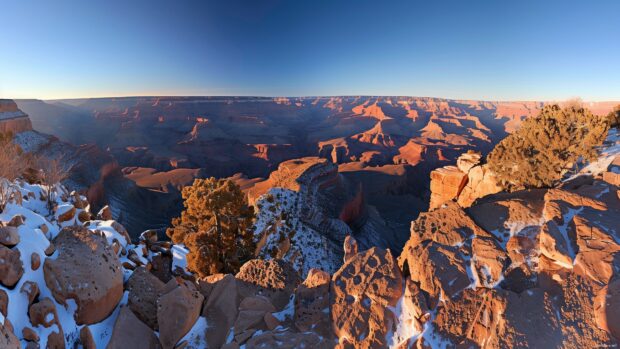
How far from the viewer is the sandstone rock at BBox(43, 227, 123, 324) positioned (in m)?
8.91

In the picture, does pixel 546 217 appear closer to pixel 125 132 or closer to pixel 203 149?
pixel 203 149

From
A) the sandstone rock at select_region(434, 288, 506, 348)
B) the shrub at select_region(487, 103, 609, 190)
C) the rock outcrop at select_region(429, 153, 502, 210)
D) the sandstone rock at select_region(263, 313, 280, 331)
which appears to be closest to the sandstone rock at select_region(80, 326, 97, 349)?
the sandstone rock at select_region(263, 313, 280, 331)

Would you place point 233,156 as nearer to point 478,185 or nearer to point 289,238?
point 289,238

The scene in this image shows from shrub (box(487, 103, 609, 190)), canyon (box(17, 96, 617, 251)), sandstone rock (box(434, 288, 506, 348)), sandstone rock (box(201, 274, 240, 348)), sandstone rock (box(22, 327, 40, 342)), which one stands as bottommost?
canyon (box(17, 96, 617, 251))

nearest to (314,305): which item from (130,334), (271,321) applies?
(271,321)

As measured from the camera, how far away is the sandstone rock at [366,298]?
7879mm

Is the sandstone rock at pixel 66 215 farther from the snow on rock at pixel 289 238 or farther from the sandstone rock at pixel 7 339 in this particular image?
the snow on rock at pixel 289 238

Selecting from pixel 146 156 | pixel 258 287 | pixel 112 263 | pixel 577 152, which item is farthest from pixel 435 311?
pixel 146 156

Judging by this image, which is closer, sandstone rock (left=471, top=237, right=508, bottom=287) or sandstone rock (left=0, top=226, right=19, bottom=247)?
sandstone rock (left=471, top=237, right=508, bottom=287)

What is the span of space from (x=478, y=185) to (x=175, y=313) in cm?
1922

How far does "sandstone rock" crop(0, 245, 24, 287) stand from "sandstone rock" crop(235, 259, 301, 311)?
6499 mm

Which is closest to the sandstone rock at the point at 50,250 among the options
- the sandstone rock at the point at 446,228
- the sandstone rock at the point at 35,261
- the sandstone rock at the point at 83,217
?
the sandstone rock at the point at 35,261

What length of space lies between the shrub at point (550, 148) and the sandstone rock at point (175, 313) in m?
17.0

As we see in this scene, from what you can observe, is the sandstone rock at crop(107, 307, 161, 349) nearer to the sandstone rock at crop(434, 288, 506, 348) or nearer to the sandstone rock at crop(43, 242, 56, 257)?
the sandstone rock at crop(43, 242, 56, 257)
